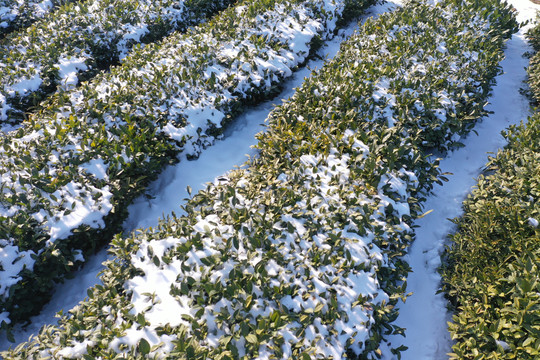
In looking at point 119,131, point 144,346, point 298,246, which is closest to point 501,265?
point 298,246

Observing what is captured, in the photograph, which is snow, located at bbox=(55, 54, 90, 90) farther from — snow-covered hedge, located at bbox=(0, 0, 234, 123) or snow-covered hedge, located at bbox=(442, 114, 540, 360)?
snow-covered hedge, located at bbox=(442, 114, 540, 360)

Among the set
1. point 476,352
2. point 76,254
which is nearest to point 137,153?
point 76,254

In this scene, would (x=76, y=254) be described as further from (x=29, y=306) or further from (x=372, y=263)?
(x=372, y=263)

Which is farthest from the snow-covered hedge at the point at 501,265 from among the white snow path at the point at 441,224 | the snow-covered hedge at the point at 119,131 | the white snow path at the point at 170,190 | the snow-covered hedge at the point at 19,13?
the snow-covered hedge at the point at 19,13

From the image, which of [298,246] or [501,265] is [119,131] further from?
[501,265]

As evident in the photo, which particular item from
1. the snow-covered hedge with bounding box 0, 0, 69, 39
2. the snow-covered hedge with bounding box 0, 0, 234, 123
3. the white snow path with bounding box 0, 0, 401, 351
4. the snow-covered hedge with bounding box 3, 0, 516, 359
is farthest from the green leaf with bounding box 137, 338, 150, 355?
the snow-covered hedge with bounding box 0, 0, 69, 39

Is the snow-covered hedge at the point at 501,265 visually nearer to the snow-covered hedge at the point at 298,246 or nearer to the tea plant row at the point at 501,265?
the tea plant row at the point at 501,265
